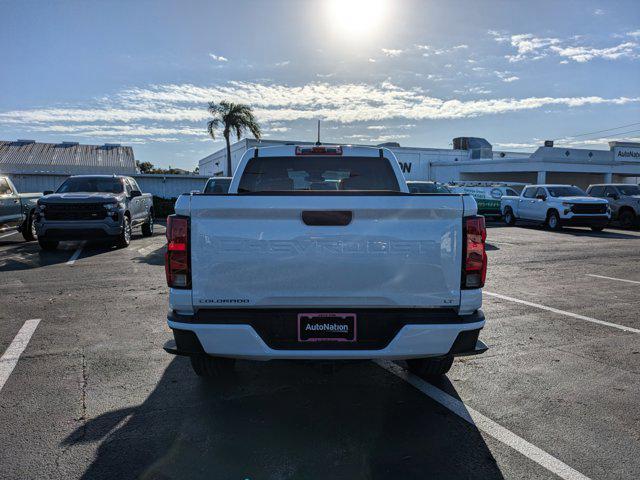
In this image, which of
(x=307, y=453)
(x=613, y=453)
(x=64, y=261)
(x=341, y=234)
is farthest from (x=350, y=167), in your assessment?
(x=64, y=261)

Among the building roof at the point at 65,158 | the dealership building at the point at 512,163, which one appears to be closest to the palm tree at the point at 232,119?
the dealership building at the point at 512,163

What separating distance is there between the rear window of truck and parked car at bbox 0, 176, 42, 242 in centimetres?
1082

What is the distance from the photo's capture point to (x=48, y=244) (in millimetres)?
12461

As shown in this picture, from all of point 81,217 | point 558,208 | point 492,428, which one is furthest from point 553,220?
point 492,428

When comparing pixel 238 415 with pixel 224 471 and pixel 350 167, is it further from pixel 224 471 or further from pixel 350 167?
pixel 350 167

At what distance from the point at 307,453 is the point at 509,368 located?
93.6 inches

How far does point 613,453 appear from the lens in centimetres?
307

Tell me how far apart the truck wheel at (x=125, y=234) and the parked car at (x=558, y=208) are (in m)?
15.5

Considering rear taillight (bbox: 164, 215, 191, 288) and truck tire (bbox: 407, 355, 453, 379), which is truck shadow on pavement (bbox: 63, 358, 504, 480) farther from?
rear taillight (bbox: 164, 215, 191, 288)

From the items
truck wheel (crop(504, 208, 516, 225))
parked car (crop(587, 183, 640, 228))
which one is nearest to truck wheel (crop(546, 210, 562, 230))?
truck wheel (crop(504, 208, 516, 225))

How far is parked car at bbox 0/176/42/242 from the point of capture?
12969 mm

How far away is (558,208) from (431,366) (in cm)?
1714

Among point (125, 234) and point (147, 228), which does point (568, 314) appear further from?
point (147, 228)

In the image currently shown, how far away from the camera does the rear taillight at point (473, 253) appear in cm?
323
